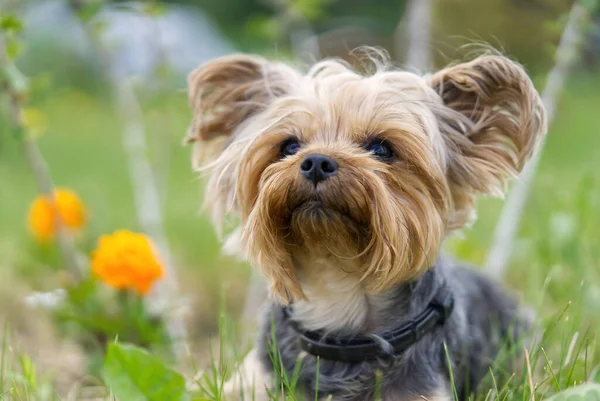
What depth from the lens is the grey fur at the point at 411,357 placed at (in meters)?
3.21

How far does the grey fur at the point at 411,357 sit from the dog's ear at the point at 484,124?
1.24 feet

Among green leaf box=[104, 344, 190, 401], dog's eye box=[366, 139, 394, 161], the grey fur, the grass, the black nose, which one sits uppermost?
the black nose

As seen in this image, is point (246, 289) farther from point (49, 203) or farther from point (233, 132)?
point (233, 132)

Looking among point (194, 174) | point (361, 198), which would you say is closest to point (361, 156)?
point (361, 198)

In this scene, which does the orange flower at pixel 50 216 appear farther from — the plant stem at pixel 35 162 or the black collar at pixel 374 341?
the black collar at pixel 374 341

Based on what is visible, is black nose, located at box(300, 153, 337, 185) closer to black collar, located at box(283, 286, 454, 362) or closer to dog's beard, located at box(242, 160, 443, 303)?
dog's beard, located at box(242, 160, 443, 303)

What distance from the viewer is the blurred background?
468cm

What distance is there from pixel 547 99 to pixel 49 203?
112 inches

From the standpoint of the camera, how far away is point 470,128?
11.5 ft

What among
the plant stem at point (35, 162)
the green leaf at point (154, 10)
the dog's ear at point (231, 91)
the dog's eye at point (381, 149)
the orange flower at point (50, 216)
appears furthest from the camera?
the orange flower at point (50, 216)

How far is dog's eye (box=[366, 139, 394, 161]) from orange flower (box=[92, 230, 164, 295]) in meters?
1.40

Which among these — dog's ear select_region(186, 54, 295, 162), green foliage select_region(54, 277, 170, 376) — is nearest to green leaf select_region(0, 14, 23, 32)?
dog's ear select_region(186, 54, 295, 162)

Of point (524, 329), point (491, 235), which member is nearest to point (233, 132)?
point (524, 329)

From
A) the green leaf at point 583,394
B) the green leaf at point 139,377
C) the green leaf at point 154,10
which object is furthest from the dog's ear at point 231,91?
the green leaf at point 583,394
